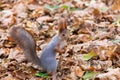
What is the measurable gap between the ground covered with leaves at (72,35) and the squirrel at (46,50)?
14cm

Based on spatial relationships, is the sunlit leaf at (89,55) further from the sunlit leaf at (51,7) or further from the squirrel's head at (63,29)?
the sunlit leaf at (51,7)

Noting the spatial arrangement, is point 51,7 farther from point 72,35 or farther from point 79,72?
point 79,72

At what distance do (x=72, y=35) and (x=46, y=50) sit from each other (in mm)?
1053

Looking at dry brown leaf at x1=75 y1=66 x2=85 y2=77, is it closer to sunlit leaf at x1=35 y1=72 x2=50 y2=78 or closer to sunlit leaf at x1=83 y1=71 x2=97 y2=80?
sunlit leaf at x1=83 y1=71 x2=97 y2=80

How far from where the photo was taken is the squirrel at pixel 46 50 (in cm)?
328

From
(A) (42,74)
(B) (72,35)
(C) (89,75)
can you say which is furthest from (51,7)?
(C) (89,75)

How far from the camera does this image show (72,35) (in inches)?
171

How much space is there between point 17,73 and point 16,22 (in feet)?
5.15

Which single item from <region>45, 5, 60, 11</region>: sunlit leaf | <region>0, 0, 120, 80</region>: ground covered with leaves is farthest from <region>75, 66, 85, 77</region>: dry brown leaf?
<region>45, 5, 60, 11</region>: sunlit leaf

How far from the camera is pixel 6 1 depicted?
6.22 meters

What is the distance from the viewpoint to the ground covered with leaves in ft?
11.4

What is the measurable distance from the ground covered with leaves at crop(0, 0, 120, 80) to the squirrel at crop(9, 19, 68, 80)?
14cm

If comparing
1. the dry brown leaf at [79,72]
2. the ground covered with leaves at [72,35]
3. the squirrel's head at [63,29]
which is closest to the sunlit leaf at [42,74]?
the ground covered with leaves at [72,35]

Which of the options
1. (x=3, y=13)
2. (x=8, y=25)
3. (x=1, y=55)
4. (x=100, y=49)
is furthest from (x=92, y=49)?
(x=3, y=13)
